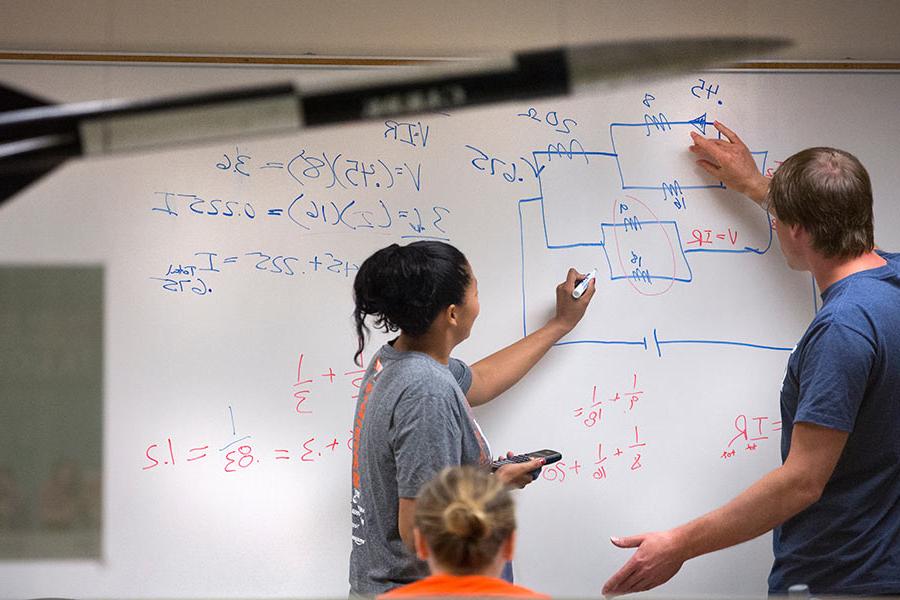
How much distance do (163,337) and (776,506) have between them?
140 cm

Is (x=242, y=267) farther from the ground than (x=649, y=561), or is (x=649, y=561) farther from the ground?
(x=242, y=267)

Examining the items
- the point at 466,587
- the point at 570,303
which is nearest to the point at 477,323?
the point at 570,303

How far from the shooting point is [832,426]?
1.68 m

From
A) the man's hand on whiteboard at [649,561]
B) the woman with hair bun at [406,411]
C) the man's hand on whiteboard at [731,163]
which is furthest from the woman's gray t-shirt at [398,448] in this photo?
the man's hand on whiteboard at [731,163]

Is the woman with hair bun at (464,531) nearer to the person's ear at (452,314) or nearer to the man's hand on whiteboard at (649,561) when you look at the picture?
the person's ear at (452,314)

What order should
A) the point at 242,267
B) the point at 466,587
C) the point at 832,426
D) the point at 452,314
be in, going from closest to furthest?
the point at 466,587 → the point at 832,426 → the point at 452,314 → the point at 242,267

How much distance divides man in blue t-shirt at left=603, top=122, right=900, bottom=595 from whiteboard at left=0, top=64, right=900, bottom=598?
405 millimetres

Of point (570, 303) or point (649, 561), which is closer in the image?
point (649, 561)

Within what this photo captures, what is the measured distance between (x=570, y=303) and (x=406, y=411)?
705 mm

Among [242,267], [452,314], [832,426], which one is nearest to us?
[832,426]

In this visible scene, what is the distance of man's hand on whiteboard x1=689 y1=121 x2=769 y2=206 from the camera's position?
2.28 metres

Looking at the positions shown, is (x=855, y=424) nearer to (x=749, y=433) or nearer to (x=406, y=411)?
(x=749, y=433)

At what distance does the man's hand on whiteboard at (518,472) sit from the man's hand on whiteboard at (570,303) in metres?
0.43


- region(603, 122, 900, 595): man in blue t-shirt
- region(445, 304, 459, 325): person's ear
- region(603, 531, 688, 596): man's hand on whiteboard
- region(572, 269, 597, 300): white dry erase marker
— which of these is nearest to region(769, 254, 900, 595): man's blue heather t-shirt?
region(603, 122, 900, 595): man in blue t-shirt
